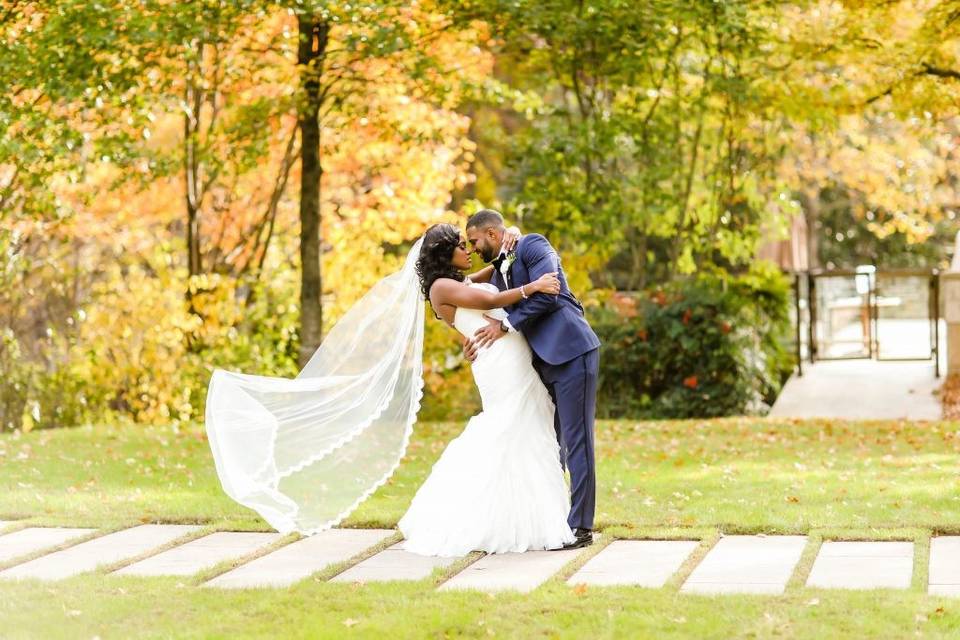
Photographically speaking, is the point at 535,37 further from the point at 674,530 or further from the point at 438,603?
the point at 438,603

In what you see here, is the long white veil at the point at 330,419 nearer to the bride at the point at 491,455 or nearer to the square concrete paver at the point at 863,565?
the bride at the point at 491,455

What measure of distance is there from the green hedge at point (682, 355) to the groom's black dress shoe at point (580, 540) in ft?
29.5

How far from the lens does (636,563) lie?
20.7 ft

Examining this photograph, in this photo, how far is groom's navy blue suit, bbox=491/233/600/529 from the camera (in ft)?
22.5

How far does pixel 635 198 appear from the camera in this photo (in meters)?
16.5

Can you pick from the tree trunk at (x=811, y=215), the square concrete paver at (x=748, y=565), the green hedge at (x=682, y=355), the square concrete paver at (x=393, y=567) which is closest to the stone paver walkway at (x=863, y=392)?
the green hedge at (x=682, y=355)

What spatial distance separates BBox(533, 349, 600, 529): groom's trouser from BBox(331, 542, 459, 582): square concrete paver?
2.44 feet

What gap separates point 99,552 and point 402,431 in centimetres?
175

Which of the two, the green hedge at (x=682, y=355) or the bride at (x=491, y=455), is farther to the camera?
the green hedge at (x=682, y=355)

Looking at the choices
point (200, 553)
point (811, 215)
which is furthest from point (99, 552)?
point (811, 215)

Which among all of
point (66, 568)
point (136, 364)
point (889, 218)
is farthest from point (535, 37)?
point (889, 218)

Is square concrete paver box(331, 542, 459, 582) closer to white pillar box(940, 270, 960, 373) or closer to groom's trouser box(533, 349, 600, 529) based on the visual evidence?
groom's trouser box(533, 349, 600, 529)

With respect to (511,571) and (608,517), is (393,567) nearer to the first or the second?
(511,571)

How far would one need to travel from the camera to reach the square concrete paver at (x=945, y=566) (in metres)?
5.51
